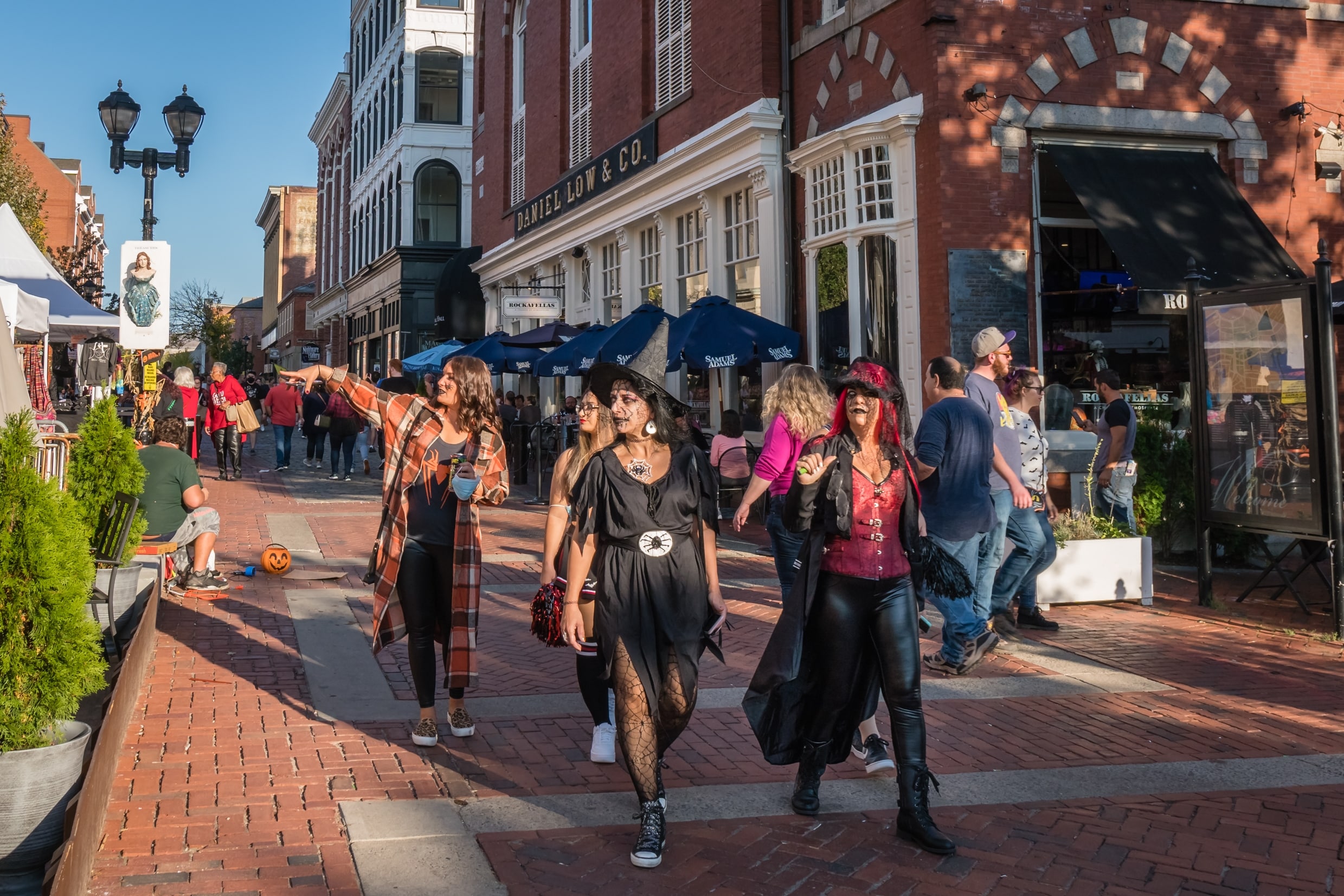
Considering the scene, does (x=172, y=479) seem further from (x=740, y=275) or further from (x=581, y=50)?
(x=581, y=50)

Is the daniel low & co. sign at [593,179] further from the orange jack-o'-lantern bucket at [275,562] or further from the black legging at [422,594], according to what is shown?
the black legging at [422,594]

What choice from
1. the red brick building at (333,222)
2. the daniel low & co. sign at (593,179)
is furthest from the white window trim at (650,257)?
the red brick building at (333,222)

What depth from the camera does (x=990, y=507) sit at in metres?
6.84

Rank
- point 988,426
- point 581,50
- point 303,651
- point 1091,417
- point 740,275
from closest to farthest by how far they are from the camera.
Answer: point 988,426, point 303,651, point 1091,417, point 740,275, point 581,50

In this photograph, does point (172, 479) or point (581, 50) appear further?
point (581, 50)

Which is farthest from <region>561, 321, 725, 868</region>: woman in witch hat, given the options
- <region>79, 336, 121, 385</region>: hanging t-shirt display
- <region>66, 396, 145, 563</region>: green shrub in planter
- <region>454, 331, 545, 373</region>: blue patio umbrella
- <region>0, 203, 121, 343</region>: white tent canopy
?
<region>79, 336, 121, 385</region>: hanging t-shirt display

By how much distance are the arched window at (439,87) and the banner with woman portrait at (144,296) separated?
32.4 m

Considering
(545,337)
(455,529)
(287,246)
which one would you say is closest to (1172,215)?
(455,529)

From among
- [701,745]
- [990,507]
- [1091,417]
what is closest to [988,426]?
[990,507]

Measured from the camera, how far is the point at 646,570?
4.44 m

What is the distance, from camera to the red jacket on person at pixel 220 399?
65.0 feet

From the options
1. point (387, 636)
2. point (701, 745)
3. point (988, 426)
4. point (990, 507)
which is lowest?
point (701, 745)

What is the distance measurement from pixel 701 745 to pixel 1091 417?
29.2 feet

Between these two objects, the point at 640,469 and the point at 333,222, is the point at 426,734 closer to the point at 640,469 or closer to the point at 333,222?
the point at 640,469
